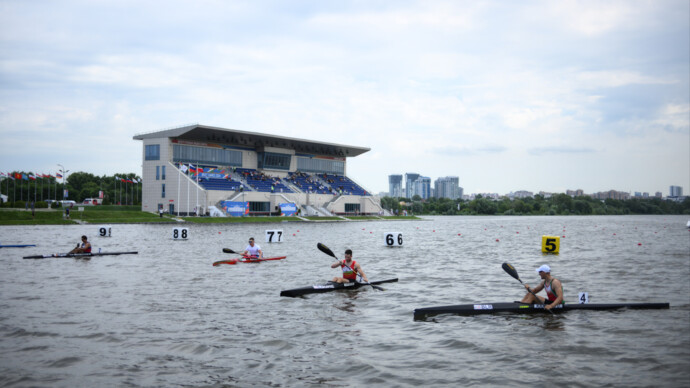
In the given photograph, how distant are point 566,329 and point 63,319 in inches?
574

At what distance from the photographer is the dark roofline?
92125mm

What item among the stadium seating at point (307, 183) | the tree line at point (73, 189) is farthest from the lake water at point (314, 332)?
the tree line at point (73, 189)

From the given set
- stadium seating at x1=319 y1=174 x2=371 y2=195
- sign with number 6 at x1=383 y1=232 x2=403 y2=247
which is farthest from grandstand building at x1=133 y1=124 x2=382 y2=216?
sign with number 6 at x1=383 y1=232 x2=403 y2=247

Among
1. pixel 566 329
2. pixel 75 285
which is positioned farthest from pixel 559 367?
pixel 75 285

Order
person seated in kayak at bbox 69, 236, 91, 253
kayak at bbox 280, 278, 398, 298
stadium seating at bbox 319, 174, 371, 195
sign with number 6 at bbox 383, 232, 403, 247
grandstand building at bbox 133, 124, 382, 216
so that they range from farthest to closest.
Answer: stadium seating at bbox 319, 174, 371, 195 < grandstand building at bbox 133, 124, 382, 216 < sign with number 6 at bbox 383, 232, 403, 247 < person seated in kayak at bbox 69, 236, 91, 253 < kayak at bbox 280, 278, 398, 298

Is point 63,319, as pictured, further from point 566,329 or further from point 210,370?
point 566,329

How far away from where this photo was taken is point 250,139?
105 metres

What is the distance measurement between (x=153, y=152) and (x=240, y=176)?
54.6ft

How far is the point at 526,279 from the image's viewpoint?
2477cm

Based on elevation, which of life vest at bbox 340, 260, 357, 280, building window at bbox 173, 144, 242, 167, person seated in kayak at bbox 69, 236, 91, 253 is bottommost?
life vest at bbox 340, 260, 357, 280

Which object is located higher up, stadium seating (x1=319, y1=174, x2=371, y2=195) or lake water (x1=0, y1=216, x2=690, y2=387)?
stadium seating (x1=319, y1=174, x2=371, y2=195)

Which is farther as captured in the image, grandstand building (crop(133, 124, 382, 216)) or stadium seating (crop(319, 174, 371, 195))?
stadium seating (crop(319, 174, 371, 195))

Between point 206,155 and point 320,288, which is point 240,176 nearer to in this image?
point 206,155

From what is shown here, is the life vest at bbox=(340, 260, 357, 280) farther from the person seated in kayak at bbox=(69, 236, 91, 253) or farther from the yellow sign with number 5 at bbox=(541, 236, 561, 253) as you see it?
the yellow sign with number 5 at bbox=(541, 236, 561, 253)
